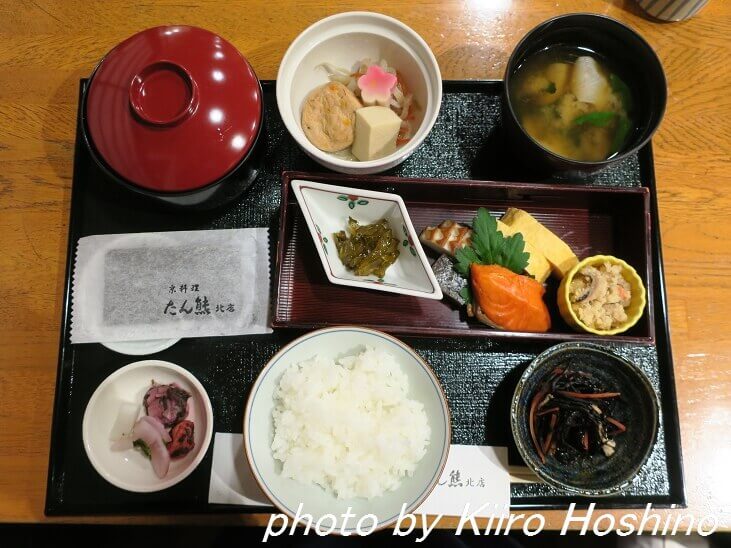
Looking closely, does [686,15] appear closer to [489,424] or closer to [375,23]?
[375,23]

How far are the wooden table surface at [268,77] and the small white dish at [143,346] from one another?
29 cm

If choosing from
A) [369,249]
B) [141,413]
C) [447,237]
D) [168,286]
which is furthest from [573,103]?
[141,413]

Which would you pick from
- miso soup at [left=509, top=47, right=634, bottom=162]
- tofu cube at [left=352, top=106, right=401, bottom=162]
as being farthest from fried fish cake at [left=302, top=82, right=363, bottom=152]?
miso soup at [left=509, top=47, right=634, bottom=162]

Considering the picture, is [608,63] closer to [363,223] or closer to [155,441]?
[363,223]

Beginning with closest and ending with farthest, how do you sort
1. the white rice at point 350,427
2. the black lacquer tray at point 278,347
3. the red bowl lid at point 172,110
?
1. the red bowl lid at point 172,110
2. the white rice at point 350,427
3. the black lacquer tray at point 278,347

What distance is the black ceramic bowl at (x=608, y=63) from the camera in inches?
63.6

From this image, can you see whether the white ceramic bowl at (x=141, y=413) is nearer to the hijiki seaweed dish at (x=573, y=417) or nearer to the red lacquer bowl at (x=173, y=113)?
the red lacquer bowl at (x=173, y=113)

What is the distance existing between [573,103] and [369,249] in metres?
0.88

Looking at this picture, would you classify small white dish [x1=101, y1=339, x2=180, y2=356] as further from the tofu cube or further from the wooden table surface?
the tofu cube

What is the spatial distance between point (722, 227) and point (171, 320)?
6.59 ft

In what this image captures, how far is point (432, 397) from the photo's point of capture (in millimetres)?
1622

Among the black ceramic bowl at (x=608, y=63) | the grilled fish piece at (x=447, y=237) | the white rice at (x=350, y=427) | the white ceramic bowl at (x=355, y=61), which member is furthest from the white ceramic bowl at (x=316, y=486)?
the black ceramic bowl at (x=608, y=63)

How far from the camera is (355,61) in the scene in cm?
182

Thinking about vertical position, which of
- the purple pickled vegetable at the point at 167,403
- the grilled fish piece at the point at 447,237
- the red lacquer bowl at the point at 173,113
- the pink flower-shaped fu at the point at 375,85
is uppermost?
the pink flower-shaped fu at the point at 375,85
